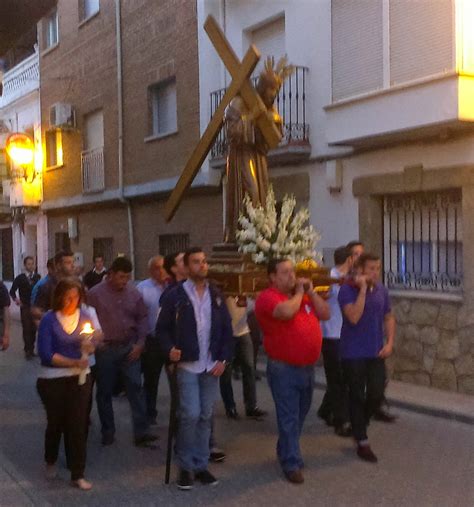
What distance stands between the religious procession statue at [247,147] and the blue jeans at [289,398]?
1.92 meters

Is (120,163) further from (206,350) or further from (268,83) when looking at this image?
(206,350)

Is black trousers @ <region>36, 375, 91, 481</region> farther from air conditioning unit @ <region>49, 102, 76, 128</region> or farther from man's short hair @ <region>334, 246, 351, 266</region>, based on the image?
air conditioning unit @ <region>49, 102, 76, 128</region>

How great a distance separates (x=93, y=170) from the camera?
18172mm

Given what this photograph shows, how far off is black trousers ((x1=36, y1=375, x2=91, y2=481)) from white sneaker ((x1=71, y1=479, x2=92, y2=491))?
0.03 meters

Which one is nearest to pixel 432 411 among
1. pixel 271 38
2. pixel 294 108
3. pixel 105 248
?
pixel 294 108

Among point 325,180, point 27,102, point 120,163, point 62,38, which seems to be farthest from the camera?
point 27,102

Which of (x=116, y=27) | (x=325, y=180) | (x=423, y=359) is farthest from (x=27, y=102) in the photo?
(x=423, y=359)

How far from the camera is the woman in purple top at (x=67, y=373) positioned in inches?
222

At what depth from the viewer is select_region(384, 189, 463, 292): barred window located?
9.51 m

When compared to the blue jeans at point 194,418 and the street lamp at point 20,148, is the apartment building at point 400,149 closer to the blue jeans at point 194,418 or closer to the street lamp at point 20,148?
the blue jeans at point 194,418

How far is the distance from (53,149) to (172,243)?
6634 mm

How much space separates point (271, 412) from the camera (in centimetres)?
823

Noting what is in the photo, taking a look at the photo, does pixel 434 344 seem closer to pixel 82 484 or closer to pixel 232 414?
pixel 232 414

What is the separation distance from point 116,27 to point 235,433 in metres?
11.8
